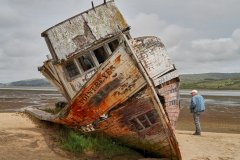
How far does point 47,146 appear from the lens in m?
4.82

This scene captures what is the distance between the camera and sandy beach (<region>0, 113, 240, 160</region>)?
4.19 metres

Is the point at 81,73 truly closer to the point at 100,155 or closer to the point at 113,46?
the point at 113,46

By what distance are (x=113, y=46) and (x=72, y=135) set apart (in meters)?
3.10

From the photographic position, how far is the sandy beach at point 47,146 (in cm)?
419

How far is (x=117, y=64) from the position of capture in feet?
14.0

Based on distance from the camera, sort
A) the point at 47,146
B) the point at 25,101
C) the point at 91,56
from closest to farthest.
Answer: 1. the point at 47,146
2. the point at 91,56
3. the point at 25,101

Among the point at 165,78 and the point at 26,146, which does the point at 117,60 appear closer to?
the point at 165,78

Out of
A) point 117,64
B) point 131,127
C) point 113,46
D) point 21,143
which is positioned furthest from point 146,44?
point 21,143

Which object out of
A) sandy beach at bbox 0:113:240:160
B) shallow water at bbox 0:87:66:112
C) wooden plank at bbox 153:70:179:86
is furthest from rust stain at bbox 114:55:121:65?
shallow water at bbox 0:87:66:112

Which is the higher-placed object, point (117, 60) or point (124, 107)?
point (117, 60)

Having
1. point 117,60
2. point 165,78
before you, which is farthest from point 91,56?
point 165,78

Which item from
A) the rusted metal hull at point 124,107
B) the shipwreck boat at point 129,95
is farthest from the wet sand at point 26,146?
the rusted metal hull at point 124,107

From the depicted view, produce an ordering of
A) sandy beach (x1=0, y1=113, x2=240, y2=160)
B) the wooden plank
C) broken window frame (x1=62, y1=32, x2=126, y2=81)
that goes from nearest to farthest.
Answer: sandy beach (x1=0, y1=113, x2=240, y2=160)
the wooden plank
broken window frame (x1=62, y1=32, x2=126, y2=81)

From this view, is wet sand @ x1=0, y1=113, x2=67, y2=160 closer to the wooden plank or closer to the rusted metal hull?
the rusted metal hull
